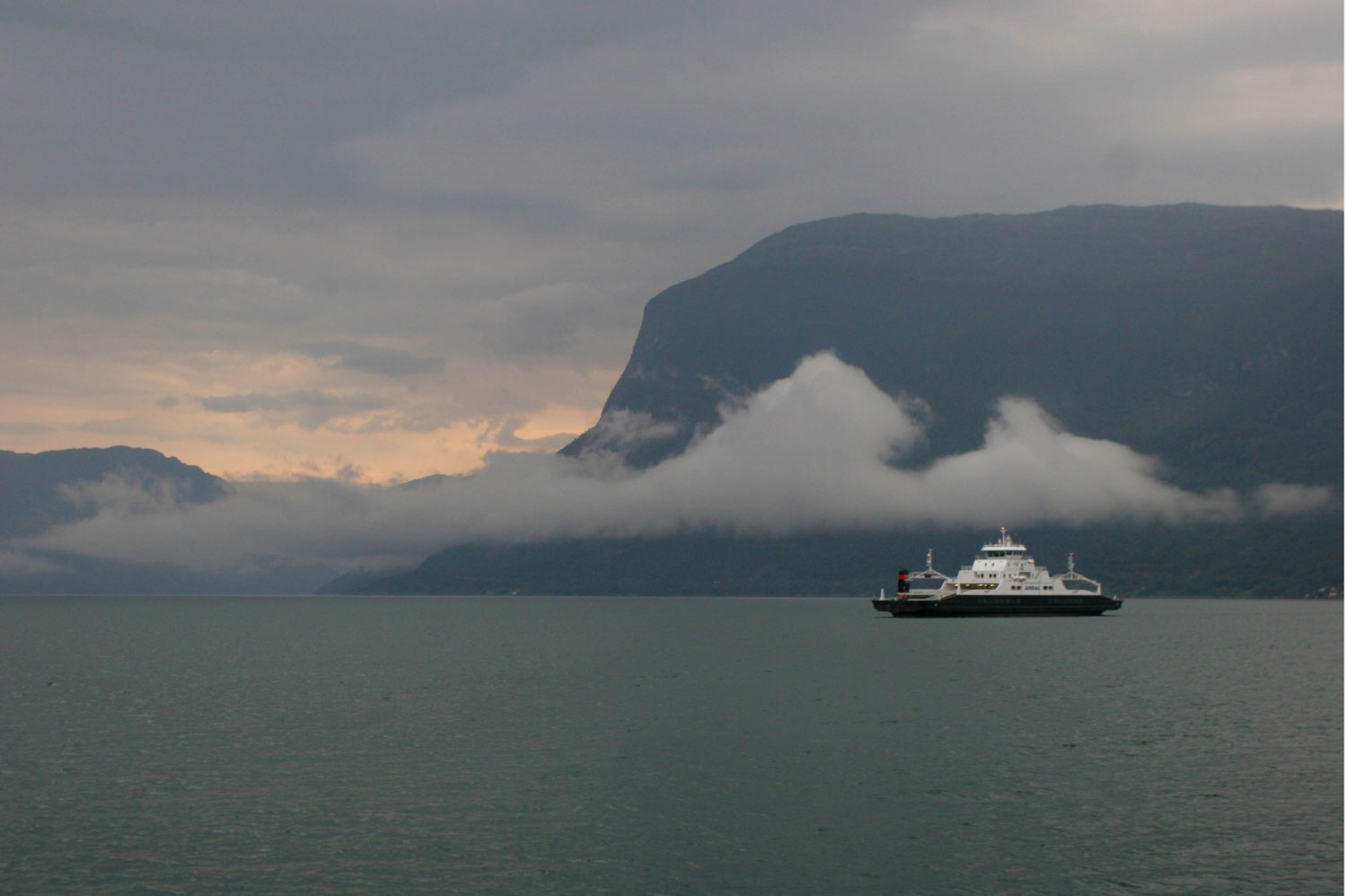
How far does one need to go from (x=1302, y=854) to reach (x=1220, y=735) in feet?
103

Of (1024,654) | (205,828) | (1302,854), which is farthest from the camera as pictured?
(1024,654)

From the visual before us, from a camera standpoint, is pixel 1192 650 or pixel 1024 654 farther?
pixel 1192 650

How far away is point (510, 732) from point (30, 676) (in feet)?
222

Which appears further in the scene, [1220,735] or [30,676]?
[30,676]

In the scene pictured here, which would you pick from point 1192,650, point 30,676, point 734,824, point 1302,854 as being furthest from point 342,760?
point 1192,650

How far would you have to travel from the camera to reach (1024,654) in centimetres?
14488

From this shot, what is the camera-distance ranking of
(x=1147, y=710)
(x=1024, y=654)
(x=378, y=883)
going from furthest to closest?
(x=1024, y=654), (x=1147, y=710), (x=378, y=883)

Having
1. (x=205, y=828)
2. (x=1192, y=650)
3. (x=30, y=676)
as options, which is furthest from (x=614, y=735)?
(x=1192, y=650)

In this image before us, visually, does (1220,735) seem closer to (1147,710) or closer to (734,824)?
(1147,710)

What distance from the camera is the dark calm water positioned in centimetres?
3972

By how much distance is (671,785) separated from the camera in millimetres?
54562

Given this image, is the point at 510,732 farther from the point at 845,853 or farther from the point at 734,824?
the point at 845,853

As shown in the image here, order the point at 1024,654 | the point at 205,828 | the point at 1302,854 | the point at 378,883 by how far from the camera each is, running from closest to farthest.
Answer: the point at 378,883
the point at 1302,854
the point at 205,828
the point at 1024,654

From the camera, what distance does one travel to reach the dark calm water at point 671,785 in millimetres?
39719
